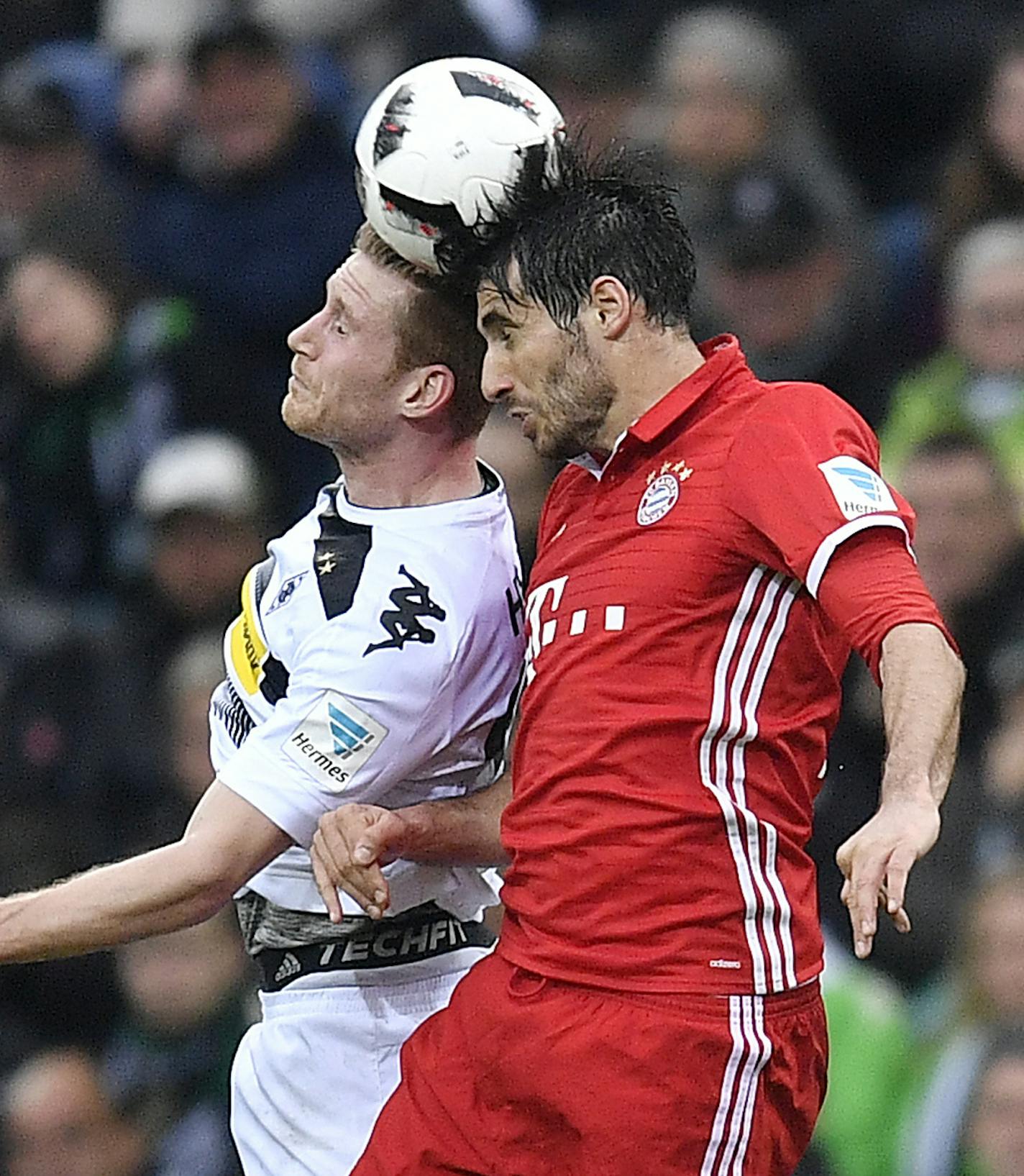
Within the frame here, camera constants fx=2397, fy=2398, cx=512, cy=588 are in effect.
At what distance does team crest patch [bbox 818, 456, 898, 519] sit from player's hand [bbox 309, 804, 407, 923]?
2.44 ft

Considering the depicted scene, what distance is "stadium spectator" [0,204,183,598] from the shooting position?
667 centimetres

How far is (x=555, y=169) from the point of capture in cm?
316

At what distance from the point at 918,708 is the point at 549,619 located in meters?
0.62

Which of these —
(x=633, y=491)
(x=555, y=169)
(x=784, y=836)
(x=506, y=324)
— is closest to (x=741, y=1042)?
(x=784, y=836)

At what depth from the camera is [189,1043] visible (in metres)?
5.92

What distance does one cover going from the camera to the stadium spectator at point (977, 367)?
228 inches

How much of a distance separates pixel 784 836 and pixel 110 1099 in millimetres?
3470

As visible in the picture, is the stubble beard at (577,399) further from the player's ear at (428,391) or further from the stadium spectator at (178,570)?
the stadium spectator at (178,570)

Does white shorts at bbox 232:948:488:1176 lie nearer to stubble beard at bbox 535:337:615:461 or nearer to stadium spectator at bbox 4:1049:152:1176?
stubble beard at bbox 535:337:615:461

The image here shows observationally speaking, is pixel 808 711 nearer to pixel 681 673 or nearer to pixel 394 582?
pixel 681 673

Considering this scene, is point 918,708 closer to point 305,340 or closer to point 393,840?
point 393,840

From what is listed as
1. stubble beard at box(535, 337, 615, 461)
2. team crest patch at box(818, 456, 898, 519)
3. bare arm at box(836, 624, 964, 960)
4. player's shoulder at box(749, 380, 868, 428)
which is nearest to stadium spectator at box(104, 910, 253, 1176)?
stubble beard at box(535, 337, 615, 461)

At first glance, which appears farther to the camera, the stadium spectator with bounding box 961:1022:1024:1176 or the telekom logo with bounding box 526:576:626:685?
the stadium spectator with bounding box 961:1022:1024:1176

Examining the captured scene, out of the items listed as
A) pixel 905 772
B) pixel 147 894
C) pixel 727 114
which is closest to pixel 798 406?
pixel 905 772
